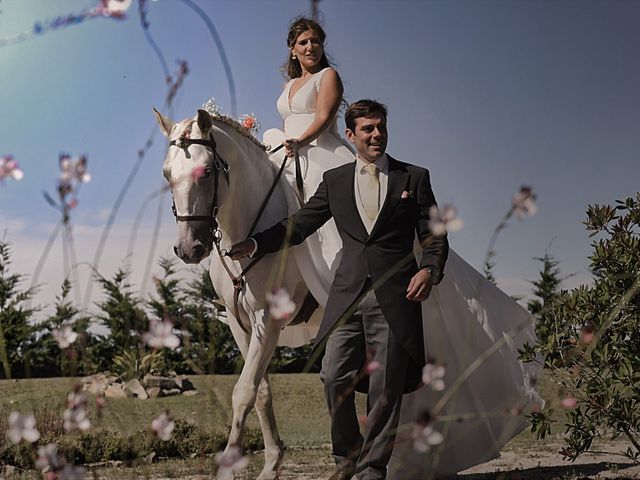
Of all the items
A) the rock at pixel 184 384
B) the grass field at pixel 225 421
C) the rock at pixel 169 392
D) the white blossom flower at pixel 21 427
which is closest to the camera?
the white blossom flower at pixel 21 427

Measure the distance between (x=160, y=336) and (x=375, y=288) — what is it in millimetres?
1584

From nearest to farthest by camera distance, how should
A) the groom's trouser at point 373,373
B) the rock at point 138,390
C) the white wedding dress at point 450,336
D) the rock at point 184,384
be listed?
the groom's trouser at point 373,373, the white wedding dress at point 450,336, the rock at point 138,390, the rock at point 184,384

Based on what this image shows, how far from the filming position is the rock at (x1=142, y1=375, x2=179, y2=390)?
46.7 ft

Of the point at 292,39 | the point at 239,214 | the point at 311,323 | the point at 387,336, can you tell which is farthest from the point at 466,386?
the point at 292,39

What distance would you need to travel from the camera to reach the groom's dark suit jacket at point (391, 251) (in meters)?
4.03

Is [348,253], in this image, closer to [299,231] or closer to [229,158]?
A: [299,231]

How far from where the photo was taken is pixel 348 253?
13.6 feet

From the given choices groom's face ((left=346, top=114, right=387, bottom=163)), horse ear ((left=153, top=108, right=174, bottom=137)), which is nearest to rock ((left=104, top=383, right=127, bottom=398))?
horse ear ((left=153, top=108, right=174, bottom=137))

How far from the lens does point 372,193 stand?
4215 mm

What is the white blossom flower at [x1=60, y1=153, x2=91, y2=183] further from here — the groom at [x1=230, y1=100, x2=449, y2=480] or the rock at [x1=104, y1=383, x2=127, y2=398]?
the rock at [x1=104, y1=383, x2=127, y2=398]

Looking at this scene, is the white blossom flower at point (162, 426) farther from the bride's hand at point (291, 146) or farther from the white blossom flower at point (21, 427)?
the bride's hand at point (291, 146)

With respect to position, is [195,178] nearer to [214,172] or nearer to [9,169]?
[214,172]

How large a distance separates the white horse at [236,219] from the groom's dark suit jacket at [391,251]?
1.27 feet

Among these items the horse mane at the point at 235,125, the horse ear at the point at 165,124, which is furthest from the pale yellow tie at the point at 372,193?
the horse ear at the point at 165,124
